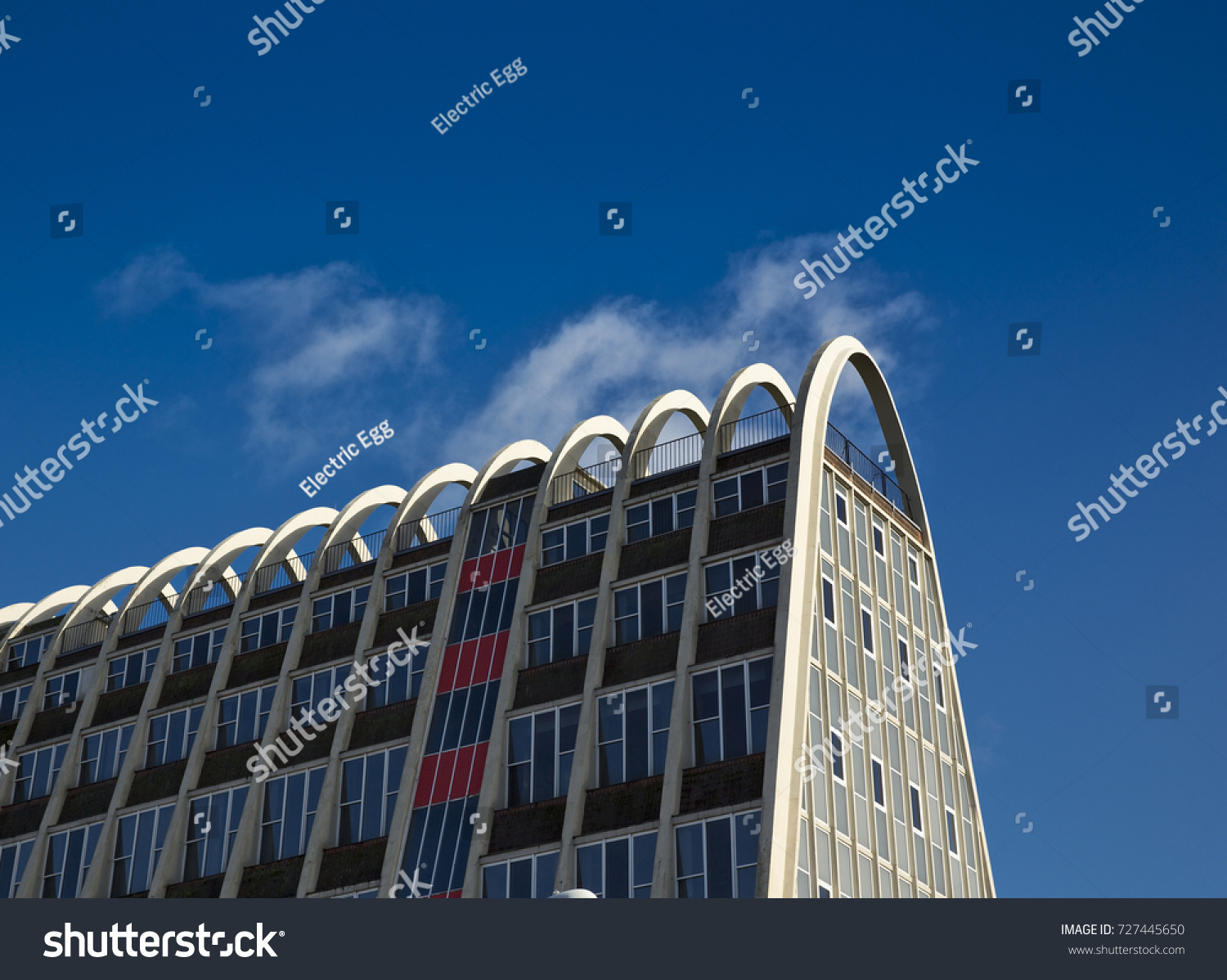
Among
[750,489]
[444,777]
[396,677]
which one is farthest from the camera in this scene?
[396,677]

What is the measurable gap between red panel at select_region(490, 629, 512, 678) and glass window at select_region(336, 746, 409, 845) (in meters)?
3.72

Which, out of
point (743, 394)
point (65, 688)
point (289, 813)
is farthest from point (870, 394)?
point (65, 688)

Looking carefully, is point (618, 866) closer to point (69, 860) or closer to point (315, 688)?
point (315, 688)

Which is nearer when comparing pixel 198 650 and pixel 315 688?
pixel 315 688

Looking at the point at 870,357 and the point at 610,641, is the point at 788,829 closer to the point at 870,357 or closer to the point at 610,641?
the point at 610,641

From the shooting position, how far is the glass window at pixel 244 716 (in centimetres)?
5441

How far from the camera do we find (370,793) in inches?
1940

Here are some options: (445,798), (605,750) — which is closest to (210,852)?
(445,798)

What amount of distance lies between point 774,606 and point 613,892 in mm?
9250

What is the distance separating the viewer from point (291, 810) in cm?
5072

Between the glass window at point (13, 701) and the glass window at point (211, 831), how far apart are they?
45.7 feet

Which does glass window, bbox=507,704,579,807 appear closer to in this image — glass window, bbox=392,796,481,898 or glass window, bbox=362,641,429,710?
glass window, bbox=392,796,481,898

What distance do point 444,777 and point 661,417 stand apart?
46.9 ft

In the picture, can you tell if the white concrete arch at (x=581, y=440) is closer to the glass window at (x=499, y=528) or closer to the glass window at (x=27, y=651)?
the glass window at (x=499, y=528)
